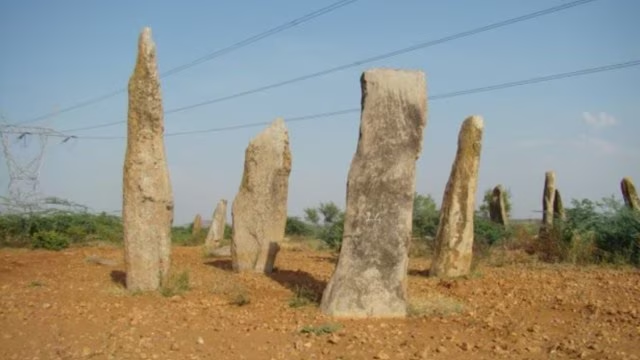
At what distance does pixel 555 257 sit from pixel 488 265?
1.52 meters

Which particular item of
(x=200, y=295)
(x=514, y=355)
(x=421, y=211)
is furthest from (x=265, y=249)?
(x=421, y=211)

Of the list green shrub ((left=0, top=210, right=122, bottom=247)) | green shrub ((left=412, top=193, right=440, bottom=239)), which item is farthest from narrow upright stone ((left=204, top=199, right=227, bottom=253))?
green shrub ((left=412, top=193, right=440, bottom=239))

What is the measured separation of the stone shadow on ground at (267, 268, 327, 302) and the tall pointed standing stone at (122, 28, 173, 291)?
2051 mm

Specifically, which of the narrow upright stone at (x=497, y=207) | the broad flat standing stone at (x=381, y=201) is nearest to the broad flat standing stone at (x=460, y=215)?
the broad flat standing stone at (x=381, y=201)

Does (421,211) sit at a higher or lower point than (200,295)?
higher

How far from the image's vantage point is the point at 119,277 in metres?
11.0

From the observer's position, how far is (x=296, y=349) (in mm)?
6223

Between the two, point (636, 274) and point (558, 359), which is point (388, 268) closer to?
point (558, 359)

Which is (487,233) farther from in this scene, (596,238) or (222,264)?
(222,264)

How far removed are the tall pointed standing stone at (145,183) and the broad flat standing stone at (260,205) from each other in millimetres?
2713

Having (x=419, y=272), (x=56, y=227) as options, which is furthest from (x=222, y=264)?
(x=56, y=227)

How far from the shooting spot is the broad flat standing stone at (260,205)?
12.0 metres

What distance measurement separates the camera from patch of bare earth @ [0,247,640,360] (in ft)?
20.1

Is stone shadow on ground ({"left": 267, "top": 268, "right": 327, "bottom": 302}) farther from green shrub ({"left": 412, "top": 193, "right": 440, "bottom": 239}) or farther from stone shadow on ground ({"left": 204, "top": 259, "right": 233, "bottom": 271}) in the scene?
green shrub ({"left": 412, "top": 193, "right": 440, "bottom": 239})
